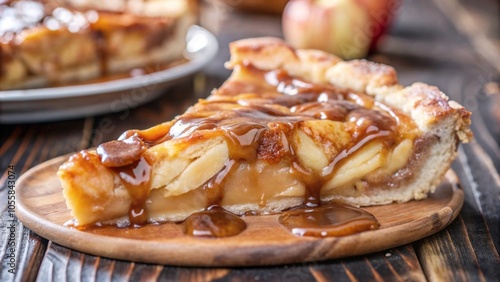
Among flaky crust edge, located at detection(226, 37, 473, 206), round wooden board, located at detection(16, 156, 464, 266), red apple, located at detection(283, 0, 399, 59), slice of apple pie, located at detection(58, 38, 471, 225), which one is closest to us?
round wooden board, located at detection(16, 156, 464, 266)

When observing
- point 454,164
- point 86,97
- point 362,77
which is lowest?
point 86,97

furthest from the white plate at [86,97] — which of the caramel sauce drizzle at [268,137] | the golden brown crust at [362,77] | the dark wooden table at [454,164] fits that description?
→ the caramel sauce drizzle at [268,137]

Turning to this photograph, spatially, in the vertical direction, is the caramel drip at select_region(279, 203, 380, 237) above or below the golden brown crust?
below

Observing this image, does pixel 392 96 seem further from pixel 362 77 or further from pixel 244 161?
pixel 244 161

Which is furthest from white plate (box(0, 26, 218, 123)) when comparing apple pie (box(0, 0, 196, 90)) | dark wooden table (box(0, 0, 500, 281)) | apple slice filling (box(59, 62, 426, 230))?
apple slice filling (box(59, 62, 426, 230))

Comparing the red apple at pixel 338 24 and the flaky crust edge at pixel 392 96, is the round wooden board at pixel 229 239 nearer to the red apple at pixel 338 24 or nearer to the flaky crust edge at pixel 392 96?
the flaky crust edge at pixel 392 96

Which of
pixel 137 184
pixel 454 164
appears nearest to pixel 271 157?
pixel 137 184

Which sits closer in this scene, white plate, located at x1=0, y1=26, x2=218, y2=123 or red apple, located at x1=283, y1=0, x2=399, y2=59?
white plate, located at x1=0, y1=26, x2=218, y2=123

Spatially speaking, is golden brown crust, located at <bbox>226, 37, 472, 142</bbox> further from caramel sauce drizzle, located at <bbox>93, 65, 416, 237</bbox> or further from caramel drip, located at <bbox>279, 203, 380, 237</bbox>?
caramel drip, located at <bbox>279, 203, 380, 237</bbox>
